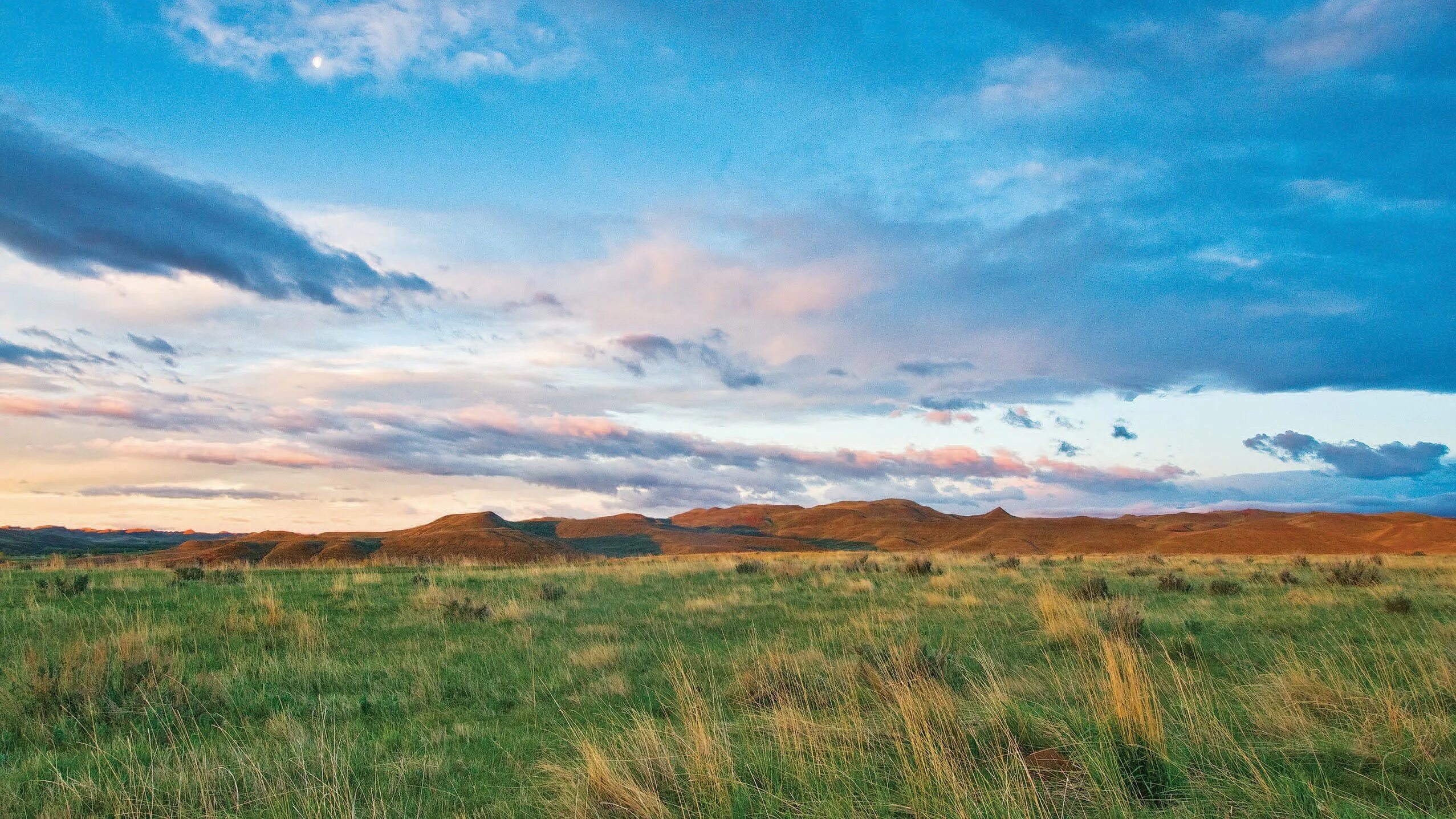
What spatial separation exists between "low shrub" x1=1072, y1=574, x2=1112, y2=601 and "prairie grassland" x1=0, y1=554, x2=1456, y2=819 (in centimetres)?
21

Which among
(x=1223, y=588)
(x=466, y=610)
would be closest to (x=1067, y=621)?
(x=1223, y=588)

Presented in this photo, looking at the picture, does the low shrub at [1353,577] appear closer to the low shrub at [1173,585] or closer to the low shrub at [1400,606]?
the low shrub at [1173,585]

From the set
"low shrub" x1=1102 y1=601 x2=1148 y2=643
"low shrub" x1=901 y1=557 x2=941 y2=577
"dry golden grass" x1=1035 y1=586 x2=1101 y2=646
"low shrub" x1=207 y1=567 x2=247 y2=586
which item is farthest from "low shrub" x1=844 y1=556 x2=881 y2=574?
"low shrub" x1=207 y1=567 x2=247 y2=586

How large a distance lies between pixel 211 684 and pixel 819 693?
635 centimetres

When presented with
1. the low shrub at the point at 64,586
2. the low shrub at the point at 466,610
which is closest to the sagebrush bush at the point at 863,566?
the low shrub at the point at 466,610

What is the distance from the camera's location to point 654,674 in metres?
8.58

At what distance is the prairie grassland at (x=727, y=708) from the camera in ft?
14.5

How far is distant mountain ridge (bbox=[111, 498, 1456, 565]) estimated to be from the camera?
193 ft

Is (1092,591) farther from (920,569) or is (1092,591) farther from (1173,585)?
(920,569)

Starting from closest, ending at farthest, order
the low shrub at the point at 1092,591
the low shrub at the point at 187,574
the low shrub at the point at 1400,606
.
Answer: the low shrub at the point at 1400,606
the low shrub at the point at 1092,591
the low shrub at the point at 187,574

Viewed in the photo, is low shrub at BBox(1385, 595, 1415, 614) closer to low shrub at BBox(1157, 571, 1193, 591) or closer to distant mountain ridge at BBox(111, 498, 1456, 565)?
low shrub at BBox(1157, 571, 1193, 591)

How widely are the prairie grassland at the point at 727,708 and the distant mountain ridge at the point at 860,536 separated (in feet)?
71.7

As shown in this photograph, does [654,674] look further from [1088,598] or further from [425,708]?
[1088,598]

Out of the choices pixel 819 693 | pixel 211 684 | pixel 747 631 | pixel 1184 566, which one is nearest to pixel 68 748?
pixel 211 684
